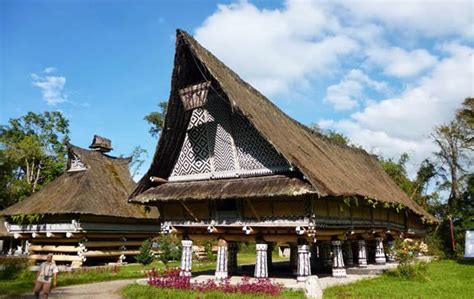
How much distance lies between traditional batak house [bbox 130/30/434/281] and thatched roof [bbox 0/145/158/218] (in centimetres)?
825

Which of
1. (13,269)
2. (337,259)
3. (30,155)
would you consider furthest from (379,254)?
(30,155)

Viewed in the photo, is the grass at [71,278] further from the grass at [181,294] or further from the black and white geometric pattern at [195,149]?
the black and white geometric pattern at [195,149]

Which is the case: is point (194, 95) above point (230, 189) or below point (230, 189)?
above

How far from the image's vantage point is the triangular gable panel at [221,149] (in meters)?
14.8

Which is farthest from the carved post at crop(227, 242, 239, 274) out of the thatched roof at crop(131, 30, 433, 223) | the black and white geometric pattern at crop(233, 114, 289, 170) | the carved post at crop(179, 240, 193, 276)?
the black and white geometric pattern at crop(233, 114, 289, 170)

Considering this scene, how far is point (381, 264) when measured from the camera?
2169cm

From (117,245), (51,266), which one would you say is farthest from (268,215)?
(117,245)

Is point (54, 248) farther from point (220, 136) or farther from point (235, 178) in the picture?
point (235, 178)

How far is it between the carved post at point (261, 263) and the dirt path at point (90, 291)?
4.36 meters

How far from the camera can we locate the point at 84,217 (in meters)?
23.7

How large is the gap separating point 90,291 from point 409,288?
35.5 feet

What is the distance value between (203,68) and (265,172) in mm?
4207

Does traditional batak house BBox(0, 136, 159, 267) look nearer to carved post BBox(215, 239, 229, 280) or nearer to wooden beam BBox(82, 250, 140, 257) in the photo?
wooden beam BBox(82, 250, 140, 257)

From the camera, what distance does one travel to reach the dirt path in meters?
14.1
